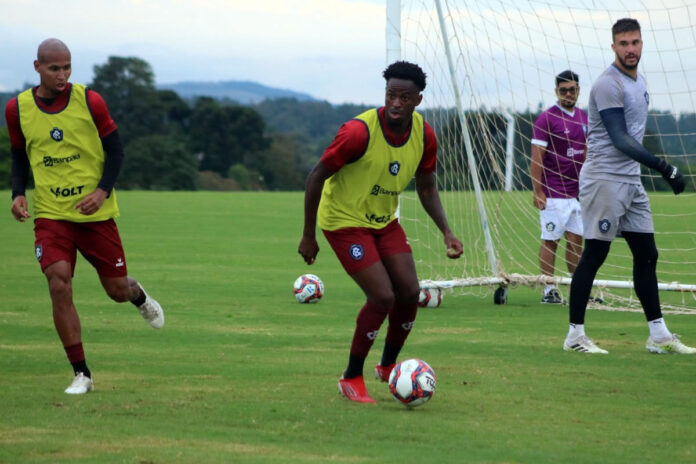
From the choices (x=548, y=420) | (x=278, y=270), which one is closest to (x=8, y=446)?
(x=548, y=420)

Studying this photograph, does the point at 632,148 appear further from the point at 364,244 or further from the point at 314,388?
the point at 314,388

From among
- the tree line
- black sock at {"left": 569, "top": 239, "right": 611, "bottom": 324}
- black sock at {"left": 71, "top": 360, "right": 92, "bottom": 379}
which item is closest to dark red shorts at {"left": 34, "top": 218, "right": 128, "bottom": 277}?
black sock at {"left": 71, "top": 360, "right": 92, "bottom": 379}

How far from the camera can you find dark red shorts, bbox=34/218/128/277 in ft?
25.7

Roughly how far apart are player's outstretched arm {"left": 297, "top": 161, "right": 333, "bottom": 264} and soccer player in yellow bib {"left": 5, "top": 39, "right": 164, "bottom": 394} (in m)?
1.44

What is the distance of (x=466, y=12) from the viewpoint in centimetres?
1344

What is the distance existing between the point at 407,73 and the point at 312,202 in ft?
3.35

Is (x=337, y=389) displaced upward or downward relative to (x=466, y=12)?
downward

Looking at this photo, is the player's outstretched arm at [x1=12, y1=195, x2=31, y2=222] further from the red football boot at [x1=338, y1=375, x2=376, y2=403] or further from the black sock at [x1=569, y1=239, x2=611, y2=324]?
the black sock at [x1=569, y1=239, x2=611, y2=324]

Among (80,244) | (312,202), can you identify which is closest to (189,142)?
(80,244)

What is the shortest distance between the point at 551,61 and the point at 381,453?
301 inches

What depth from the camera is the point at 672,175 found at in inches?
A: 353

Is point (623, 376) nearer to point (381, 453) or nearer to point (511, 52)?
point (381, 453)

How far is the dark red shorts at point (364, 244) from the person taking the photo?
24.6 ft

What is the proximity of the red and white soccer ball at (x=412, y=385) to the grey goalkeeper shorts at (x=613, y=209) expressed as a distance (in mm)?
2701
